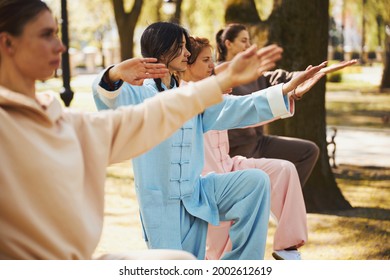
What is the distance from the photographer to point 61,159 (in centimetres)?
298

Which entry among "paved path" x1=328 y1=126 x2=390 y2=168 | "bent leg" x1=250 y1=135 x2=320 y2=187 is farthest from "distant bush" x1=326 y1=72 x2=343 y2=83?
"bent leg" x1=250 y1=135 x2=320 y2=187

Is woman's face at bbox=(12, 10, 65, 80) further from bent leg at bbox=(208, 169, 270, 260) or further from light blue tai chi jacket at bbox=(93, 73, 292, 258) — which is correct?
bent leg at bbox=(208, 169, 270, 260)

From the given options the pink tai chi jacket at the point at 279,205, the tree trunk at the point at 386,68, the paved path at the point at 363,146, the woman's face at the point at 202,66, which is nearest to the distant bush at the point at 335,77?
the tree trunk at the point at 386,68

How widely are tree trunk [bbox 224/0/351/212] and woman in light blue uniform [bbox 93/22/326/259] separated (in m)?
4.03

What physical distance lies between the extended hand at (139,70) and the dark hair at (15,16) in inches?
53.0

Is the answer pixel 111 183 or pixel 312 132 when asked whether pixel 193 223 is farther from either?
pixel 111 183

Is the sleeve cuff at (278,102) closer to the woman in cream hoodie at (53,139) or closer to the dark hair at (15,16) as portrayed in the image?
the woman in cream hoodie at (53,139)

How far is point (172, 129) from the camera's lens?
323cm

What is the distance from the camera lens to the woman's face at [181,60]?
205 inches

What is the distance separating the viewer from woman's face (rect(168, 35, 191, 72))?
5203 millimetres

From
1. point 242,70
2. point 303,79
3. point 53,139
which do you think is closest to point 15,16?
point 53,139

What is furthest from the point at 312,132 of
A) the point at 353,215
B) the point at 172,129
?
the point at 172,129

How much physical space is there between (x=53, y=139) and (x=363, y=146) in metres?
12.1

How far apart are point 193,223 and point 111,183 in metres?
5.73
